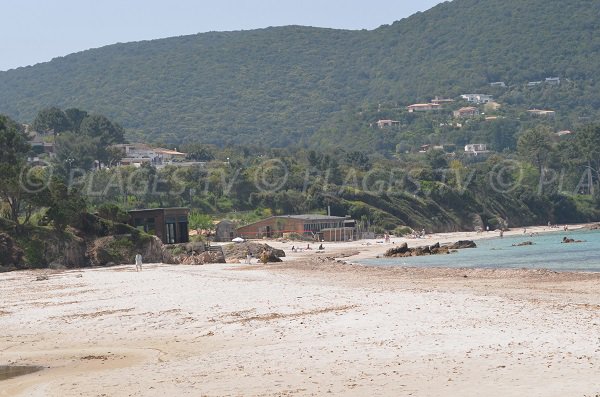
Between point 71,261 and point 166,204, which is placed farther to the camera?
point 166,204

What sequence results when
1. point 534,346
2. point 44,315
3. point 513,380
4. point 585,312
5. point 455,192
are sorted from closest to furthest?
point 513,380 → point 534,346 → point 585,312 → point 44,315 → point 455,192

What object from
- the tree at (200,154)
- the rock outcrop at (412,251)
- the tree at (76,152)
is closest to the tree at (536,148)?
the tree at (200,154)

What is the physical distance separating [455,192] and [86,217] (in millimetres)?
85323

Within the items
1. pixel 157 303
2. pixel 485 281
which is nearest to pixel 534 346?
pixel 157 303

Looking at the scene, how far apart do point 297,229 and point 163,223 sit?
31.4 m

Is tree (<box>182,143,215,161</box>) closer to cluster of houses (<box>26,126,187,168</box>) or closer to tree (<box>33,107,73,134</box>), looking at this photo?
cluster of houses (<box>26,126,187,168</box>)

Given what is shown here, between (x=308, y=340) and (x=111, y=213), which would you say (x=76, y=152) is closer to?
(x=111, y=213)

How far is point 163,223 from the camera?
61938 millimetres

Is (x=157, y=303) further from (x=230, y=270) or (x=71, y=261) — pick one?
(x=71, y=261)

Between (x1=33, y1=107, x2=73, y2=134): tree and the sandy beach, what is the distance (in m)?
118

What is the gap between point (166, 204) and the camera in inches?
4023

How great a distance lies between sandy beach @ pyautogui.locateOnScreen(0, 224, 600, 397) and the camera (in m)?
15.1

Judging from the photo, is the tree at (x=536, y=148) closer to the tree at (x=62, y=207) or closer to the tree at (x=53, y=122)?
the tree at (x=53, y=122)

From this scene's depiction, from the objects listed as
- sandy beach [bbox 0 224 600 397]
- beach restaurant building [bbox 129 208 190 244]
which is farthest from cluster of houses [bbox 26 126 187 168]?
sandy beach [bbox 0 224 600 397]
